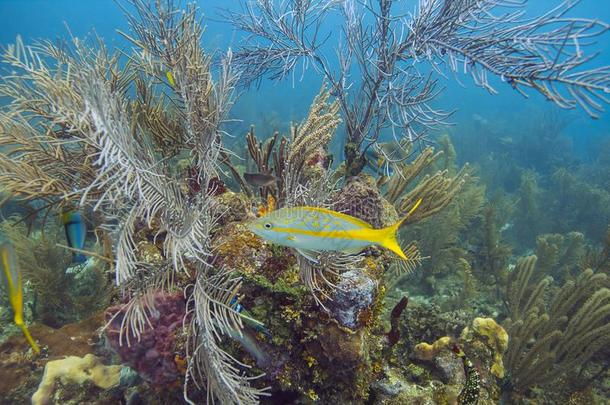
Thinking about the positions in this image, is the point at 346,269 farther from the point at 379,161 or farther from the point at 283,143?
the point at 379,161

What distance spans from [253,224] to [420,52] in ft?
10.2

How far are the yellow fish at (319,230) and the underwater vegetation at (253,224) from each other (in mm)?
13

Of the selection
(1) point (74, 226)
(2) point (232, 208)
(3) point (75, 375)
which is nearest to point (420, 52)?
(2) point (232, 208)

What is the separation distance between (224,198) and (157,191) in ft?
3.83

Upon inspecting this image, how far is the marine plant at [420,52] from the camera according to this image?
9.20ft

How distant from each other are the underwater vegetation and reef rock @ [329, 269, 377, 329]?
0.01 m

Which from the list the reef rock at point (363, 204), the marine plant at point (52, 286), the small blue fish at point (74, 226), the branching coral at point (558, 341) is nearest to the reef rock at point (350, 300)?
the reef rock at point (363, 204)

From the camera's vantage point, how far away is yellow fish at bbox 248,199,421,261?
1.99 m

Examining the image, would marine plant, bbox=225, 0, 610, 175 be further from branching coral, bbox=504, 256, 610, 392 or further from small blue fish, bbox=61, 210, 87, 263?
small blue fish, bbox=61, 210, 87, 263

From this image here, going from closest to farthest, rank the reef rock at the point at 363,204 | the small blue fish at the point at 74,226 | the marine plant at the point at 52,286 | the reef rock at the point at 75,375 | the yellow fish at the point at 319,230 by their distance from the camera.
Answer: the yellow fish at the point at 319,230 → the small blue fish at the point at 74,226 → the reef rock at the point at 75,375 → the reef rock at the point at 363,204 → the marine plant at the point at 52,286

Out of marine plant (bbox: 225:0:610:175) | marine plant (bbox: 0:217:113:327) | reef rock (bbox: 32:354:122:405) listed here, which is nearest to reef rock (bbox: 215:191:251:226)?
marine plant (bbox: 225:0:610:175)

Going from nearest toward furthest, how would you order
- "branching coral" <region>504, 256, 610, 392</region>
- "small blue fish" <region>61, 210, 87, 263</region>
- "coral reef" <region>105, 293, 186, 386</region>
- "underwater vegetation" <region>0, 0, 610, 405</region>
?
1. "underwater vegetation" <region>0, 0, 610, 405</region>
2. "coral reef" <region>105, 293, 186, 386</region>
3. "small blue fish" <region>61, 210, 87, 263</region>
4. "branching coral" <region>504, 256, 610, 392</region>

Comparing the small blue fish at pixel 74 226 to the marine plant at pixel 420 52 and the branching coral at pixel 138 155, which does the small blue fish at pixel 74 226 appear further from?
the marine plant at pixel 420 52

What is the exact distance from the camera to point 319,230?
2.02 metres
